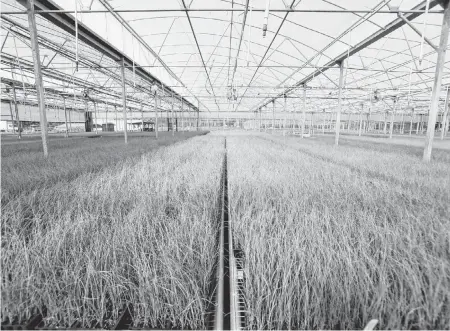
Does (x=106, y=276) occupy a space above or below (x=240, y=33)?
below

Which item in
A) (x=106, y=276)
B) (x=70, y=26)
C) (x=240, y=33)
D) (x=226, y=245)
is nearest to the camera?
(x=106, y=276)

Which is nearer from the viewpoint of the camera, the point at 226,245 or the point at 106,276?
the point at 106,276

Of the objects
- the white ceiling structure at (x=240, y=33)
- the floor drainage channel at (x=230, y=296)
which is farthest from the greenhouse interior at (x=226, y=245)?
the white ceiling structure at (x=240, y=33)

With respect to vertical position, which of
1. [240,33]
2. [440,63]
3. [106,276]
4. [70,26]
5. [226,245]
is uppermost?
[240,33]


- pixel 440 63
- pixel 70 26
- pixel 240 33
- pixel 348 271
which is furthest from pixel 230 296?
pixel 240 33

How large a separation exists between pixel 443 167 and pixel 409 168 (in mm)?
856

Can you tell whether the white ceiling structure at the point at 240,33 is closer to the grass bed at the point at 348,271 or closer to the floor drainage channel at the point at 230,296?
the grass bed at the point at 348,271

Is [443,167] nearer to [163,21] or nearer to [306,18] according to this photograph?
[306,18]

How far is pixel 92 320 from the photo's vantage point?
1030 millimetres

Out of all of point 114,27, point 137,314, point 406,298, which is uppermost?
point 114,27

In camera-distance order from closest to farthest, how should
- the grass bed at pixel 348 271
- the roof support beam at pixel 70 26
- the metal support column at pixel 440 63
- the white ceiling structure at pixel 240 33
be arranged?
the grass bed at pixel 348 271, the metal support column at pixel 440 63, the roof support beam at pixel 70 26, the white ceiling structure at pixel 240 33

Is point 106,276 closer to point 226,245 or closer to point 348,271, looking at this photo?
point 226,245

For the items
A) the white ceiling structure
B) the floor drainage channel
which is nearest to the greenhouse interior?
the floor drainage channel

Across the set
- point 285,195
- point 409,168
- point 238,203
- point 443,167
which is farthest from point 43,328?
point 443,167
